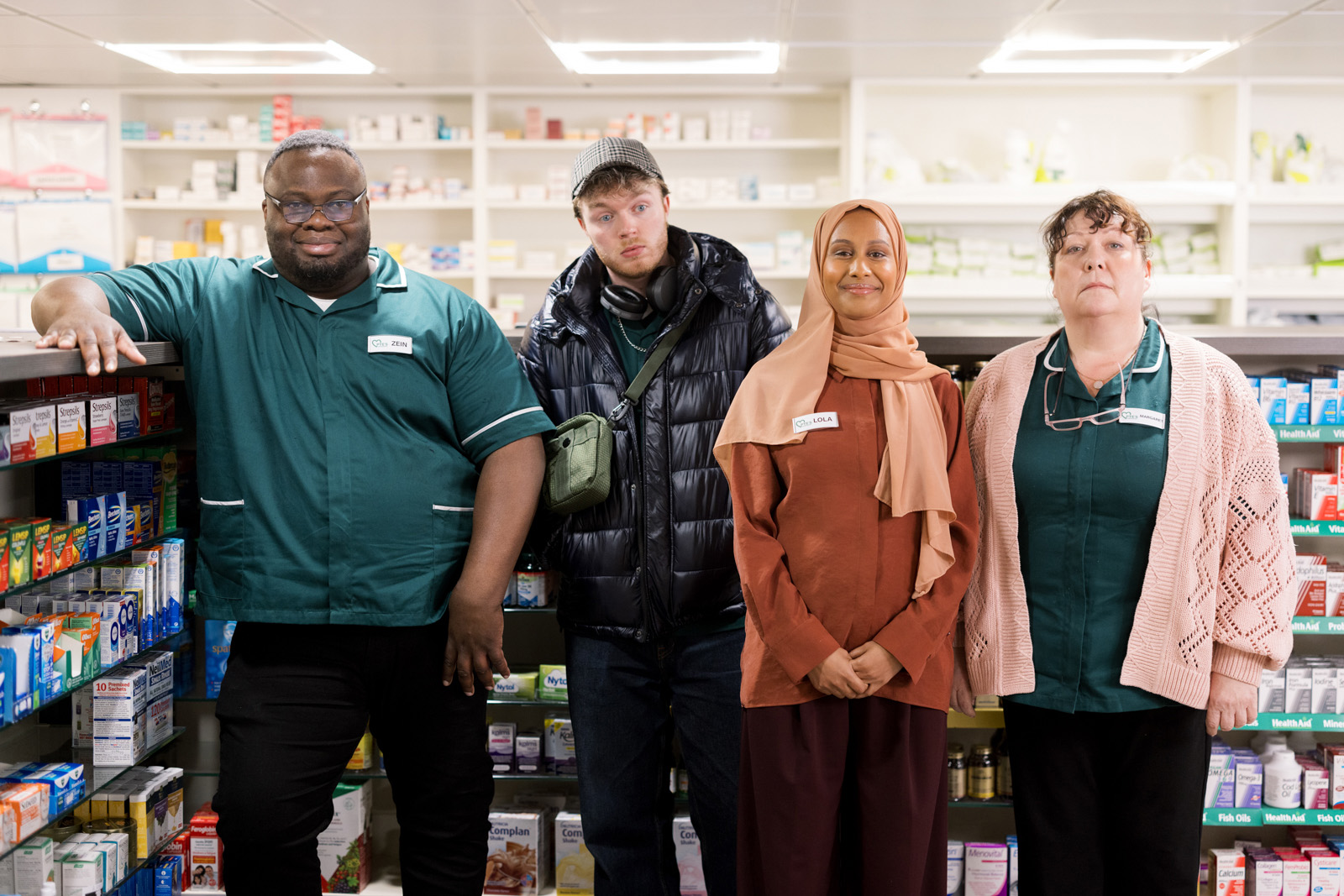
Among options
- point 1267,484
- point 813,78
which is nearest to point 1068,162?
point 813,78

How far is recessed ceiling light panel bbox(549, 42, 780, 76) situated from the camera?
521 centimetres

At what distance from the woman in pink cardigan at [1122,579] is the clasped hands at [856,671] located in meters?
0.26

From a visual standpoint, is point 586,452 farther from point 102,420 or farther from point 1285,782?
point 1285,782

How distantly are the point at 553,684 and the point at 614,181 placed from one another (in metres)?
1.20

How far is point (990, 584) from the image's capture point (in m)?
1.84

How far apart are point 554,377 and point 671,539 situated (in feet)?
1.34

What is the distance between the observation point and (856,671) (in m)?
1.67

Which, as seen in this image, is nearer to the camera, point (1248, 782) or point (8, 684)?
point (8, 684)

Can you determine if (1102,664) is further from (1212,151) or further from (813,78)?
(1212,151)

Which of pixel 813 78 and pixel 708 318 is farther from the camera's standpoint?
pixel 813 78

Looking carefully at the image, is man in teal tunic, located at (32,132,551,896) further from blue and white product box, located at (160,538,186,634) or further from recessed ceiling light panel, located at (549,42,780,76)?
recessed ceiling light panel, located at (549,42,780,76)

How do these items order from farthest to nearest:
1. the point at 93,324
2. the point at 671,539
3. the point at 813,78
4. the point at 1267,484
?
the point at 813,78
the point at 671,539
the point at 1267,484
the point at 93,324

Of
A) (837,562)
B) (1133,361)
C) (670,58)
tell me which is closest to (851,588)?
(837,562)

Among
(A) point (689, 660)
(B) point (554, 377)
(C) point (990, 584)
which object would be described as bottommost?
(A) point (689, 660)
